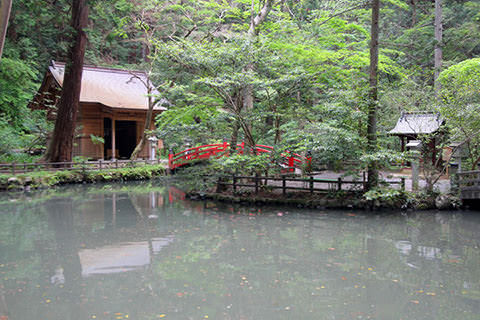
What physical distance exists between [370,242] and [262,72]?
6848 millimetres

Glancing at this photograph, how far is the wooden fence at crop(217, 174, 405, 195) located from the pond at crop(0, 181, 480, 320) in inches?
34.9

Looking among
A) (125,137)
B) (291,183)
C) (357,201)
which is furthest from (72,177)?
(357,201)

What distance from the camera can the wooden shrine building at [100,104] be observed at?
21609 millimetres

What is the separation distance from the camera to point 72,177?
1717cm

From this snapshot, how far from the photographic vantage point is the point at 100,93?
73.7ft

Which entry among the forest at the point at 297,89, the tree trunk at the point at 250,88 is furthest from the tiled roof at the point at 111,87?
the tree trunk at the point at 250,88

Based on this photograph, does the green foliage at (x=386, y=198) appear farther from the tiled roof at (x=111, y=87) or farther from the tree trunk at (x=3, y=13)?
the tiled roof at (x=111, y=87)

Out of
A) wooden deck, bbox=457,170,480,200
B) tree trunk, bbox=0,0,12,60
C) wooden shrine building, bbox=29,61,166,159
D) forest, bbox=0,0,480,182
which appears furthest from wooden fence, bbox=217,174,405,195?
wooden shrine building, bbox=29,61,166,159

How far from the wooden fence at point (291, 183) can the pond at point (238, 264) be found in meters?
0.89

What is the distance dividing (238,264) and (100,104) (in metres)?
18.0

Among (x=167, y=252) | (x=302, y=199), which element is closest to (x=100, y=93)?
(x=302, y=199)

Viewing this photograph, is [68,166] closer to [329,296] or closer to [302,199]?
[302,199]

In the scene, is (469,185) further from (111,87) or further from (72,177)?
(111,87)

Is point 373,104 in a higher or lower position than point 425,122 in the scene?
higher
